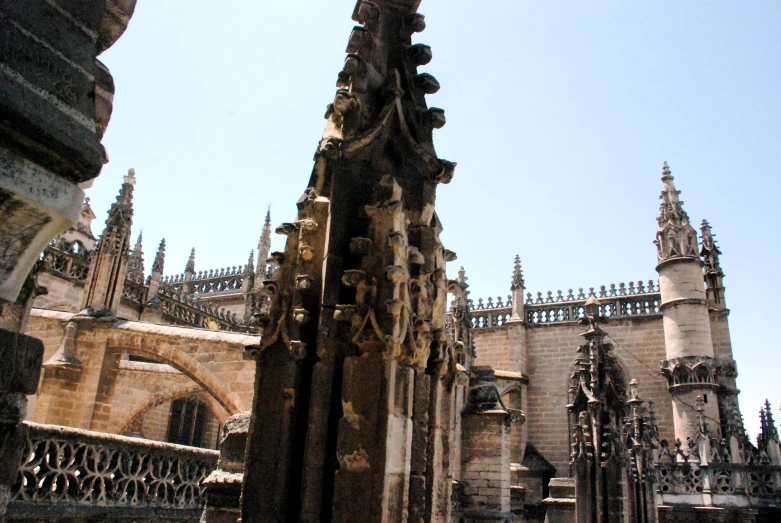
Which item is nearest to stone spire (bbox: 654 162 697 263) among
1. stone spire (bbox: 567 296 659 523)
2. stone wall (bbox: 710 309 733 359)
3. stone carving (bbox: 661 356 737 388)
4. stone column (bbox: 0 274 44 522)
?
stone wall (bbox: 710 309 733 359)

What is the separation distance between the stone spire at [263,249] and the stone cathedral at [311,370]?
472 inches

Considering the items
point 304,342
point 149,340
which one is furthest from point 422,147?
point 149,340

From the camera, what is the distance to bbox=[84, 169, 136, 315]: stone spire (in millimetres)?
13797

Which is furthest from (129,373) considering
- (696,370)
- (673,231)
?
(673,231)

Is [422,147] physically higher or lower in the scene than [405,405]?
higher

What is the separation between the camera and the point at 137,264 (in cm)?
2281

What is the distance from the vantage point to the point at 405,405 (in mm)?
2977

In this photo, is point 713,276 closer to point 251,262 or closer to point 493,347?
point 493,347

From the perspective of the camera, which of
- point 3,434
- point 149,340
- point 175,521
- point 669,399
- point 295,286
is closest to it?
point 3,434

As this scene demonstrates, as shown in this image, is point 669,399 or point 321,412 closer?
point 321,412

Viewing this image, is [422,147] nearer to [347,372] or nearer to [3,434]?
[347,372]

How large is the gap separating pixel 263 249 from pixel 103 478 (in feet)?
87.1

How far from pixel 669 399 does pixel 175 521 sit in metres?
19.2

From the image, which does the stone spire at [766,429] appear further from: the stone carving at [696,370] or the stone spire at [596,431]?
the stone spire at [596,431]
